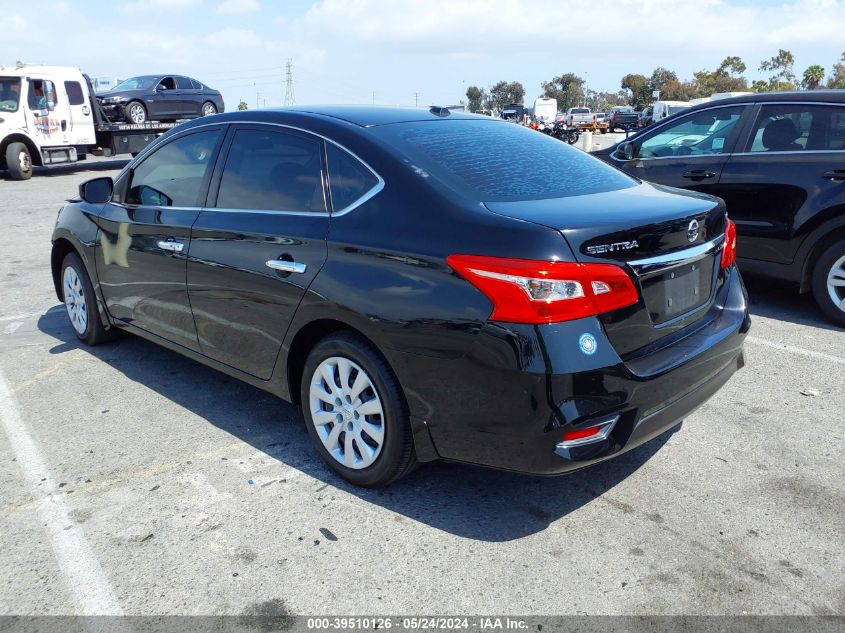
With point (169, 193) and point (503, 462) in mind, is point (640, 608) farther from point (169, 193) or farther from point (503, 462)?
point (169, 193)

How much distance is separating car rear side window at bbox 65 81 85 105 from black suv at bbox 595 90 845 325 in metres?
17.1

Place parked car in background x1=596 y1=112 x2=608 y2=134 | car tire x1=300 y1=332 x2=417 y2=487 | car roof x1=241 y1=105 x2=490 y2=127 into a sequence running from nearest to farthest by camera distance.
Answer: car tire x1=300 y1=332 x2=417 y2=487
car roof x1=241 y1=105 x2=490 y2=127
parked car in background x1=596 y1=112 x2=608 y2=134

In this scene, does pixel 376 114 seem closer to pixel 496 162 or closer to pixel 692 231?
pixel 496 162

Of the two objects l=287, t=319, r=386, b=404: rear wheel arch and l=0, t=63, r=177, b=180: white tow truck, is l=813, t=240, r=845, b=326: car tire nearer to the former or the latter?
l=287, t=319, r=386, b=404: rear wheel arch

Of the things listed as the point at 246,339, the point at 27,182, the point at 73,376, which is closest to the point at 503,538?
the point at 246,339

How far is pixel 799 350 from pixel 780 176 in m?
1.48

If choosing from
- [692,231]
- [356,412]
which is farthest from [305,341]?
[692,231]

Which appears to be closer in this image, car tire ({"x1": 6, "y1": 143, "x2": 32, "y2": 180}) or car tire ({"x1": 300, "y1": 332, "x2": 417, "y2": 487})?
car tire ({"x1": 300, "y1": 332, "x2": 417, "y2": 487})

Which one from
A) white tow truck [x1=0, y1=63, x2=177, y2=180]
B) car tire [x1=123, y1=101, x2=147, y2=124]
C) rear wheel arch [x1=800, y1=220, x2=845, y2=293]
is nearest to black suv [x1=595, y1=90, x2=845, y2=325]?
rear wheel arch [x1=800, y1=220, x2=845, y2=293]

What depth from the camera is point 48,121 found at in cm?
1859

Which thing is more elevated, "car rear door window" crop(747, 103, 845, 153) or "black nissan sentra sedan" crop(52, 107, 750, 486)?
"car rear door window" crop(747, 103, 845, 153)

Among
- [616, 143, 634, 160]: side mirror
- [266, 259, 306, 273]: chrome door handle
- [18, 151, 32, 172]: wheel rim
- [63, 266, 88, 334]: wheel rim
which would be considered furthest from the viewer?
[18, 151, 32, 172]: wheel rim

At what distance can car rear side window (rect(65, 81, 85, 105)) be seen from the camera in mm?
18922

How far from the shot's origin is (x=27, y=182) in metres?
18.3
